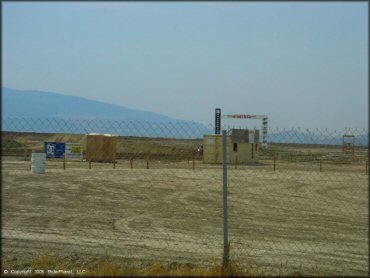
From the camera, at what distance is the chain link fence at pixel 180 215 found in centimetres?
973

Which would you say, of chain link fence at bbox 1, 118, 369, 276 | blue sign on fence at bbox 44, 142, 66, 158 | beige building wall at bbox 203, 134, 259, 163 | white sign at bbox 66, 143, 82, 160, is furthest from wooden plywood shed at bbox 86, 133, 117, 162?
chain link fence at bbox 1, 118, 369, 276

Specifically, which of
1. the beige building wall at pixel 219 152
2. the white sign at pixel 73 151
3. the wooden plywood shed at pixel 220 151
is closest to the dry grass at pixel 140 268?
the white sign at pixel 73 151

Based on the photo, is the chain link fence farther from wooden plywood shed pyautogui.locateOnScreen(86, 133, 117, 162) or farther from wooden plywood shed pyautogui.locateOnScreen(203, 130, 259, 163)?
wooden plywood shed pyautogui.locateOnScreen(86, 133, 117, 162)

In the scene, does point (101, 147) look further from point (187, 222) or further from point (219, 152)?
point (187, 222)

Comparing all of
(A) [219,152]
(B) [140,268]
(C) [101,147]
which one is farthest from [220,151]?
(B) [140,268]

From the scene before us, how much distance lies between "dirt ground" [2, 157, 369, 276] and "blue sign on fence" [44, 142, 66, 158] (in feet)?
41.3

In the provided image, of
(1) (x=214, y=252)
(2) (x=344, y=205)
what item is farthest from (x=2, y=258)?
(2) (x=344, y=205)

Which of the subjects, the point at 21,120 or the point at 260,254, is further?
the point at 260,254

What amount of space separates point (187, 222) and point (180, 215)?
143 centimetres

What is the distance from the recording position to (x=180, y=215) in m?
17.3

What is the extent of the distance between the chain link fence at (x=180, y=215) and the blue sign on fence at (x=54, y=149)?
11271 mm

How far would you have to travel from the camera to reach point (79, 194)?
71.6 ft

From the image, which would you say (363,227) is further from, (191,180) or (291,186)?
(191,180)

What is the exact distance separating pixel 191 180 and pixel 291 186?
5704 millimetres
